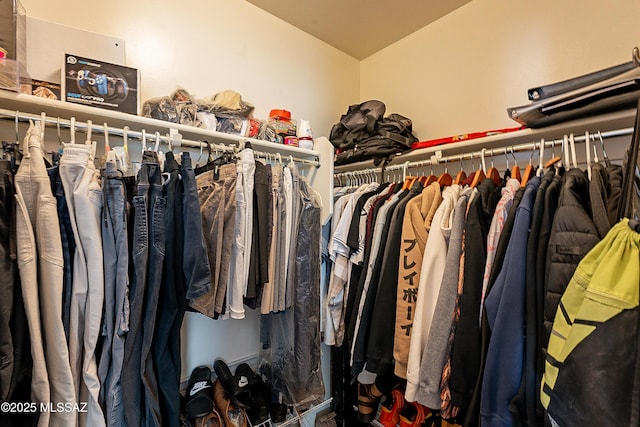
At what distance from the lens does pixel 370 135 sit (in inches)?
62.7

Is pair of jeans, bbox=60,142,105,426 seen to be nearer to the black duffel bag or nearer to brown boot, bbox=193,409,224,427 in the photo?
brown boot, bbox=193,409,224,427

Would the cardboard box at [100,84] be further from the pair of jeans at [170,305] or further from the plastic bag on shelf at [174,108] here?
the pair of jeans at [170,305]

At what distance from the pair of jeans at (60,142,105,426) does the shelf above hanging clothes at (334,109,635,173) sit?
1.30 m

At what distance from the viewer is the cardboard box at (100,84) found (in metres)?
0.95

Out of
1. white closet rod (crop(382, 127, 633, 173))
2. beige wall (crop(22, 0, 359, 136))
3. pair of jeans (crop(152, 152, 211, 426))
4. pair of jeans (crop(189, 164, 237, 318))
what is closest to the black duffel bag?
white closet rod (crop(382, 127, 633, 173))

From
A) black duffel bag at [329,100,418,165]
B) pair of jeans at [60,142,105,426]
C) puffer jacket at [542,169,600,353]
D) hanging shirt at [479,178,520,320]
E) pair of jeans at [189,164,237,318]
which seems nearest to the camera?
puffer jacket at [542,169,600,353]

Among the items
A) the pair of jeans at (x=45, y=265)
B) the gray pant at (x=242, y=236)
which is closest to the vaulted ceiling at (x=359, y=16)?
the gray pant at (x=242, y=236)

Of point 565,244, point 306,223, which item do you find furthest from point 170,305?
point 565,244

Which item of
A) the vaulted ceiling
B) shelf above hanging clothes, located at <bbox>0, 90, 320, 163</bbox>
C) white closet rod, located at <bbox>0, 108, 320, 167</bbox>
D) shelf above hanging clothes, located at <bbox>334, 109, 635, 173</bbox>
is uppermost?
the vaulted ceiling

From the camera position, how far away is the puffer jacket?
2.16 feet

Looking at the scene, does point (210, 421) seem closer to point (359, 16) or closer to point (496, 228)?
point (496, 228)

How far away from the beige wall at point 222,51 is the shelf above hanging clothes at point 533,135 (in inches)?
31.6

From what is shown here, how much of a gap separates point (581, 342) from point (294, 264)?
95cm

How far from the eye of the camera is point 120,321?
800mm
